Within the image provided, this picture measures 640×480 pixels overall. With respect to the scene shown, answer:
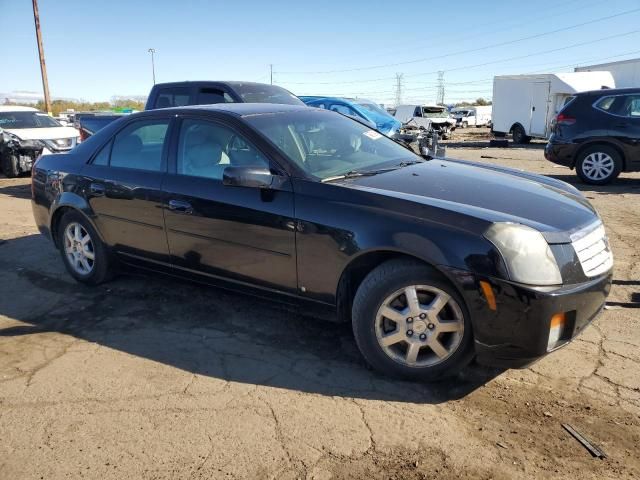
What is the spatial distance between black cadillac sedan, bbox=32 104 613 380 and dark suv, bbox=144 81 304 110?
356 cm

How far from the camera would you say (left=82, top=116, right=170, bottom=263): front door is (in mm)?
4020

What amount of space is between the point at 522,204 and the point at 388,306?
40.1 inches

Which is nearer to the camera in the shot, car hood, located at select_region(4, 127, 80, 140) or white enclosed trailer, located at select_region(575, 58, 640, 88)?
car hood, located at select_region(4, 127, 80, 140)

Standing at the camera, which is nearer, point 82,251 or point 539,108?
point 82,251

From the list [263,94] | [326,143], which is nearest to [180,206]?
[326,143]

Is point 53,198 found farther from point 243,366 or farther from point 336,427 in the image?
point 336,427

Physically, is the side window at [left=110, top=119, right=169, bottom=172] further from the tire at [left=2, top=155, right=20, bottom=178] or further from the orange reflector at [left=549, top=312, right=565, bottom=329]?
the tire at [left=2, top=155, right=20, bottom=178]

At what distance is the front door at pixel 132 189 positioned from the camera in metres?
4.02

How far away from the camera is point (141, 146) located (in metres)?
4.29

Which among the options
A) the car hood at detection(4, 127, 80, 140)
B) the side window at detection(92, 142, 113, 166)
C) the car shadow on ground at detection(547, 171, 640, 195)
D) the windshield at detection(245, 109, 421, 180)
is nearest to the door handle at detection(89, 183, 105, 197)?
the side window at detection(92, 142, 113, 166)

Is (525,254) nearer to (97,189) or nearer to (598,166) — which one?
(97,189)

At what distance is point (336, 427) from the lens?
265 centimetres

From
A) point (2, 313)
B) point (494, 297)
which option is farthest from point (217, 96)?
point (494, 297)

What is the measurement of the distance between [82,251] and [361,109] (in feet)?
34.8
